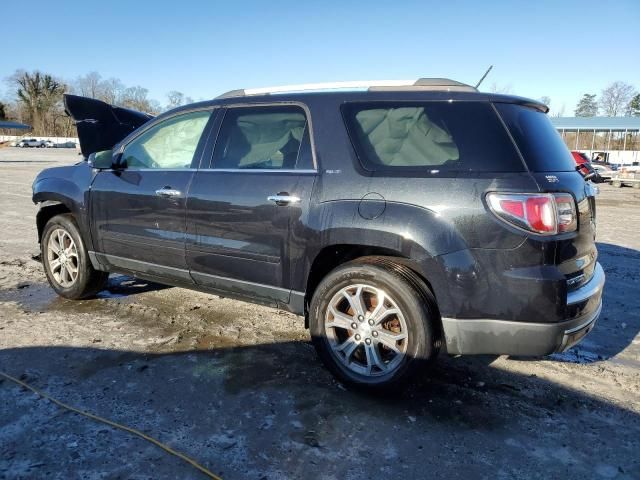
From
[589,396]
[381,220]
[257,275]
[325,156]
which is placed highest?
[325,156]

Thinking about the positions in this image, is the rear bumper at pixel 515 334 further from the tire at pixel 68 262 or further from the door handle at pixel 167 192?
the tire at pixel 68 262

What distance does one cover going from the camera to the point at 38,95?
8906cm

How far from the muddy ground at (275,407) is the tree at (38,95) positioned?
97372 mm

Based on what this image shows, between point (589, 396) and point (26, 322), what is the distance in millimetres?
4433

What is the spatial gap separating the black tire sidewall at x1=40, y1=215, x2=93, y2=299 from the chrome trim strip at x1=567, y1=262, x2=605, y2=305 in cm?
412

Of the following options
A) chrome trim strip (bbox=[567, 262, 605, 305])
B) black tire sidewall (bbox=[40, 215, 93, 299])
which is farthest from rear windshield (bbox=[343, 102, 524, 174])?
black tire sidewall (bbox=[40, 215, 93, 299])

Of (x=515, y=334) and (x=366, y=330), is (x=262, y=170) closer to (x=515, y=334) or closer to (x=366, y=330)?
(x=366, y=330)

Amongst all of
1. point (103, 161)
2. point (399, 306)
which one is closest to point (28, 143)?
point (103, 161)

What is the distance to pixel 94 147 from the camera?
639 centimetres

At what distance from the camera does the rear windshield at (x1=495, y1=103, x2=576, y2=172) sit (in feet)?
9.25

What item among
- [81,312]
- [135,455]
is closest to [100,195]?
[81,312]

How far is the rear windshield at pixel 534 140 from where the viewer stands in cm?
282

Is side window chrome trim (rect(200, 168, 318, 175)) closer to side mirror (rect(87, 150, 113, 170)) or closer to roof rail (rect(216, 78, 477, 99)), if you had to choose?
roof rail (rect(216, 78, 477, 99))

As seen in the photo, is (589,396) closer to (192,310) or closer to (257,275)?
(257,275)
